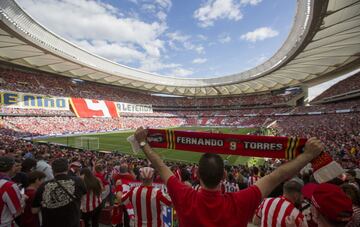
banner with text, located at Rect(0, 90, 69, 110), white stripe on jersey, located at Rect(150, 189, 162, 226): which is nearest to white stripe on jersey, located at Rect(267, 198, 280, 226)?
white stripe on jersey, located at Rect(150, 189, 162, 226)

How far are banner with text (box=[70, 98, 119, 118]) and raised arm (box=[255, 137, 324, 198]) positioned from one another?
43.7 meters

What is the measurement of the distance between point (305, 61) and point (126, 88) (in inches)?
1675

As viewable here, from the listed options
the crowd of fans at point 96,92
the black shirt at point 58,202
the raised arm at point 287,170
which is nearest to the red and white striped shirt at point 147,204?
the black shirt at point 58,202

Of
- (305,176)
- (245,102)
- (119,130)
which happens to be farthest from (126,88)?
(305,176)

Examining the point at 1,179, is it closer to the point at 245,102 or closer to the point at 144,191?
the point at 144,191

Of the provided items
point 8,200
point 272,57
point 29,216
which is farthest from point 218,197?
point 272,57

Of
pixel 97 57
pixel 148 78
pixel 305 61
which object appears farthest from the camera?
pixel 148 78

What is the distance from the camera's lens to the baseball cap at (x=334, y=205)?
5.53 ft

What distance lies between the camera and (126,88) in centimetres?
5988

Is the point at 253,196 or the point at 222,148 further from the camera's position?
the point at 222,148

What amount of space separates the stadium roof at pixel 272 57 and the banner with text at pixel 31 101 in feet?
16.6

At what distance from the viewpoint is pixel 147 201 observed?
10.3ft

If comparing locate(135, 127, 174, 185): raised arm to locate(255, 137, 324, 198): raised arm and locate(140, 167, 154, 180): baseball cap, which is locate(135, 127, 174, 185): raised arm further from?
locate(140, 167, 154, 180): baseball cap

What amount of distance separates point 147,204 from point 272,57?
3723cm
